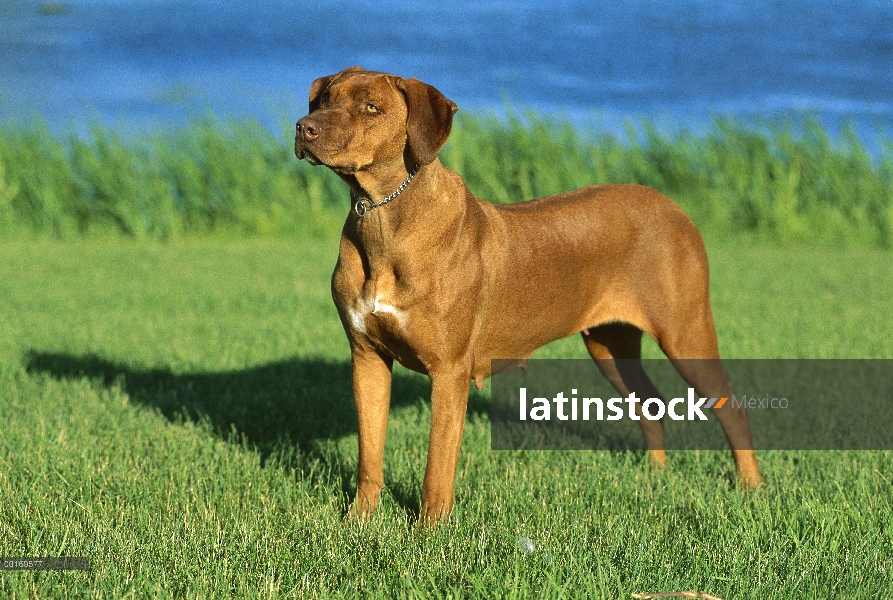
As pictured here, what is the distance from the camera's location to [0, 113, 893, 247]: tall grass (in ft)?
54.9

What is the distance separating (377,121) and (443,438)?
1414mm

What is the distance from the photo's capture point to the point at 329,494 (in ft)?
15.9

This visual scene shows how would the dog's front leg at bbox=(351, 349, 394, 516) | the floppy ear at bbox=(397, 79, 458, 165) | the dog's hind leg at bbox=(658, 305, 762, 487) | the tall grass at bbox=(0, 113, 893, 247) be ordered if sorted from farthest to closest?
the tall grass at bbox=(0, 113, 893, 247), the dog's hind leg at bbox=(658, 305, 762, 487), the dog's front leg at bbox=(351, 349, 394, 516), the floppy ear at bbox=(397, 79, 458, 165)

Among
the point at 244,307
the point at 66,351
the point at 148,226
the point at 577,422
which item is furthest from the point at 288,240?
the point at 577,422

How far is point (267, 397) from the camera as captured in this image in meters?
6.78

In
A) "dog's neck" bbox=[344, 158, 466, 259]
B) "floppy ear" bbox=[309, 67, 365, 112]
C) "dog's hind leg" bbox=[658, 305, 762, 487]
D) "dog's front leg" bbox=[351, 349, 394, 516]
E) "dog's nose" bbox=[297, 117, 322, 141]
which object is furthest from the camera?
"dog's hind leg" bbox=[658, 305, 762, 487]

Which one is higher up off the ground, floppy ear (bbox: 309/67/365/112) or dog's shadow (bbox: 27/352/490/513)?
floppy ear (bbox: 309/67/365/112)

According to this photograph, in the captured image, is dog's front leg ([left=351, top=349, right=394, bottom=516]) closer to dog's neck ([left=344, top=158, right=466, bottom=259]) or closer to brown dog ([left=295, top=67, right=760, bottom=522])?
brown dog ([left=295, top=67, right=760, bottom=522])

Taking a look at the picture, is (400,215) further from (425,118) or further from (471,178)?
(471,178)

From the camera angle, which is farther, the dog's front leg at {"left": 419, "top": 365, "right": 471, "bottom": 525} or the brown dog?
the dog's front leg at {"left": 419, "top": 365, "right": 471, "bottom": 525}

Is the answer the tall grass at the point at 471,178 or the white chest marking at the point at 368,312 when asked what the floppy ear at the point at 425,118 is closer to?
the white chest marking at the point at 368,312

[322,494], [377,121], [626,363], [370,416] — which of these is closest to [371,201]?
Answer: [377,121]

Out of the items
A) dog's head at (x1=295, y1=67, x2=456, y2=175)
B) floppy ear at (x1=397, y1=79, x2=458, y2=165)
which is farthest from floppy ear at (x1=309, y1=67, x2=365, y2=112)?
floppy ear at (x1=397, y1=79, x2=458, y2=165)

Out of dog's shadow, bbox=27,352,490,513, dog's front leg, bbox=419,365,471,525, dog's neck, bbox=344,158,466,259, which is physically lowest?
dog's shadow, bbox=27,352,490,513
